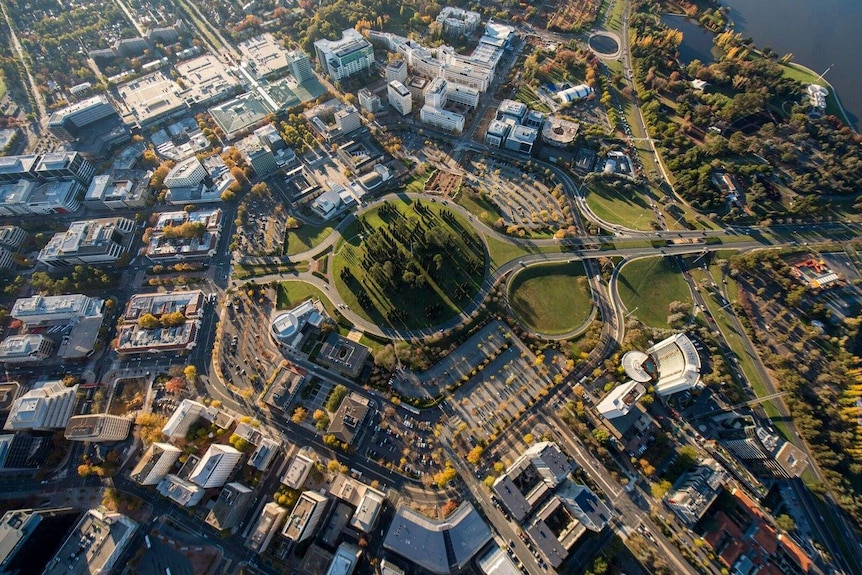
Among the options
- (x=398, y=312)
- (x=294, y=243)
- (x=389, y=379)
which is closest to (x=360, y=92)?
(x=294, y=243)

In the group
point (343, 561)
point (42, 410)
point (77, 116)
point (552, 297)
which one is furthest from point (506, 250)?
point (77, 116)

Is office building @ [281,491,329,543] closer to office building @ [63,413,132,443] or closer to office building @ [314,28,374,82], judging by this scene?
office building @ [63,413,132,443]

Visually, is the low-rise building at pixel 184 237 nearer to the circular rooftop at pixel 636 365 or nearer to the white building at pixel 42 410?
the white building at pixel 42 410

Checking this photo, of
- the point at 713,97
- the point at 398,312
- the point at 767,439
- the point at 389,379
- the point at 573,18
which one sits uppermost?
the point at 573,18

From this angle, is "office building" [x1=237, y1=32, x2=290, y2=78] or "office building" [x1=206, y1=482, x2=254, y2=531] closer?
"office building" [x1=206, y1=482, x2=254, y2=531]

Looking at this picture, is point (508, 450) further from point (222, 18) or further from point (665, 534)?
point (222, 18)

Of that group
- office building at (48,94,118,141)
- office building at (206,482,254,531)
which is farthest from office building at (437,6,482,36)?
office building at (206,482,254,531)
